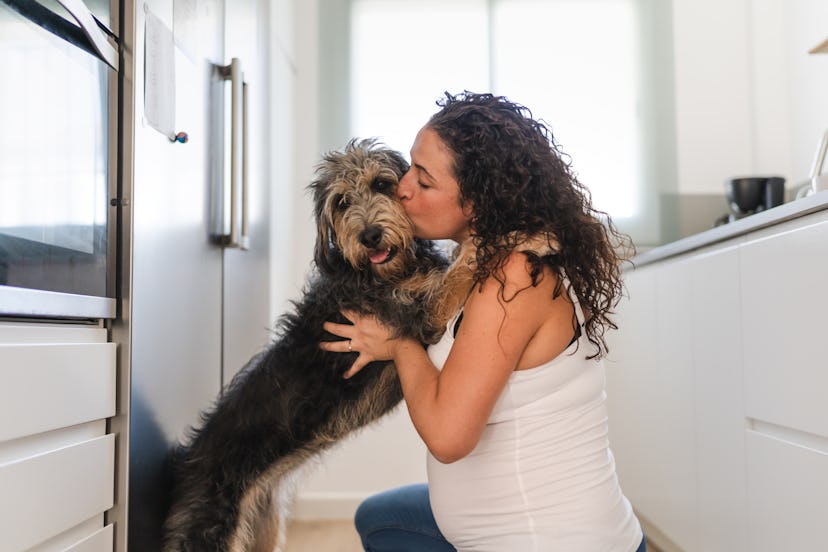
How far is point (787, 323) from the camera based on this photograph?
1567 millimetres

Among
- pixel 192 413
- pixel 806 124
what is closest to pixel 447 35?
pixel 806 124

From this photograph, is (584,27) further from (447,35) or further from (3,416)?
(3,416)

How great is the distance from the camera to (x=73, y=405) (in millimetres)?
1333

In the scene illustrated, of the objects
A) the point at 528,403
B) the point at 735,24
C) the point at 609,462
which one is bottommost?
the point at 609,462

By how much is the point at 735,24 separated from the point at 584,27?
67 cm

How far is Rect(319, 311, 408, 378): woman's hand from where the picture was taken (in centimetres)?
160

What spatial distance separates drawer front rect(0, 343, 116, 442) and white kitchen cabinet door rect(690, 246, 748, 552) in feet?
4.56

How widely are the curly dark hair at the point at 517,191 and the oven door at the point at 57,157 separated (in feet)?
2.01

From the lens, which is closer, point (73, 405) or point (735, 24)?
point (73, 405)

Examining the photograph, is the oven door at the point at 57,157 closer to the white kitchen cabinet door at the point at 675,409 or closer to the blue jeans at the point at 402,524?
the blue jeans at the point at 402,524

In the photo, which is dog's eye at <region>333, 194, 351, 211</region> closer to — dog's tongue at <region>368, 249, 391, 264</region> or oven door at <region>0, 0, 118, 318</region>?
dog's tongue at <region>368, 249, 391, 264</region>

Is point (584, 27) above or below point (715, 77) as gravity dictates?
above

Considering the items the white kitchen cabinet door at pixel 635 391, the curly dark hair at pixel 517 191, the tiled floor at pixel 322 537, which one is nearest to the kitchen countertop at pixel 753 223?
the white kitchen cabinet door at pixel 635 391

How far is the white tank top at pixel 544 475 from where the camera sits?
1289 millimetres
